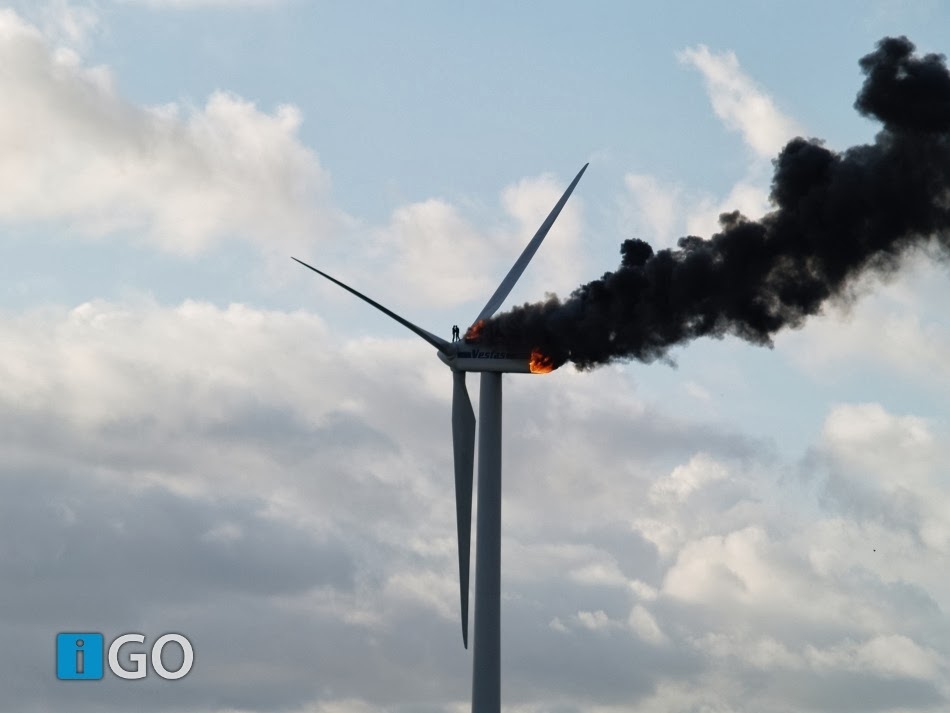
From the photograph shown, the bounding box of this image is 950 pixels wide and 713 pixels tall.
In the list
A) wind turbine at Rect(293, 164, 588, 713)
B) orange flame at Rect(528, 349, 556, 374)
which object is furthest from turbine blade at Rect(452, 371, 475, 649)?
orange flame at Rect(528, 349, 556, 374)

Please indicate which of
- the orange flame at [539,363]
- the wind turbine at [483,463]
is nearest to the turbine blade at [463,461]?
the wind turbine at [483,463]

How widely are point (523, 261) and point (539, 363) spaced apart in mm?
7319

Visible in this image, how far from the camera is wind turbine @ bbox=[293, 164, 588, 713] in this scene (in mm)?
96625

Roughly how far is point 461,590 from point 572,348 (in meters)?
13.6

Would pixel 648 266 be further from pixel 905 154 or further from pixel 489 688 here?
pixel 489 688

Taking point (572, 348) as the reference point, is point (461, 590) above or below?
below

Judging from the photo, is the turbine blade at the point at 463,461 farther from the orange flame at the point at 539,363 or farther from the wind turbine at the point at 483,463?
the orange flame at the point at 539,363

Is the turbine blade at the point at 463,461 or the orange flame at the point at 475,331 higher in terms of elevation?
the orange flame at the point at 475,331

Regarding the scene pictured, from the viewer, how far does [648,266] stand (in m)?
101

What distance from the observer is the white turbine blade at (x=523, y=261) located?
103 meters

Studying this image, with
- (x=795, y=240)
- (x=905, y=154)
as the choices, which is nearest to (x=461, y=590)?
(x=795, y=240)

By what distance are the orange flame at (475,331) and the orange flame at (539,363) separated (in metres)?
2.92

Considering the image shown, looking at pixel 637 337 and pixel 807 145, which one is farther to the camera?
pixel 637 337

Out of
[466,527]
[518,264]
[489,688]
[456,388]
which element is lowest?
[489,688]
